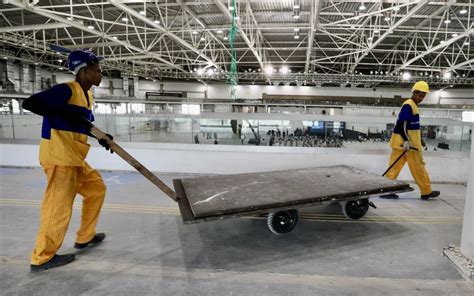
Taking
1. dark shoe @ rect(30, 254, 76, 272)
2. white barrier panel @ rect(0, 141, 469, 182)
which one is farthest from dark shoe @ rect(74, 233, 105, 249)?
white barrier panel @ rect(0, 141, 469, 182)

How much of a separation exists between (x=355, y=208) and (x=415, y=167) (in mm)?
1593

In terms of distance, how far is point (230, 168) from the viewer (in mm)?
6266

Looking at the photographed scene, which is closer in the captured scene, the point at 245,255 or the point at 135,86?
the point at 245,255

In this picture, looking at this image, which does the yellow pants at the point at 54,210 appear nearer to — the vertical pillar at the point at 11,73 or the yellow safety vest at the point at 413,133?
the yellow safety vest at the point at 413,133

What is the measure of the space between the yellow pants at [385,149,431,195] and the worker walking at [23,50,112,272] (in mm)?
4442

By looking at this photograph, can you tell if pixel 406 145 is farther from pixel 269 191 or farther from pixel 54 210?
pixel 54 210

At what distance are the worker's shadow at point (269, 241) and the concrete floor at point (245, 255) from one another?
0.01 meters

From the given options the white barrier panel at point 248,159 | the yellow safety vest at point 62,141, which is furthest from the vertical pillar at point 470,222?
the yellow safety vest at point 62,141

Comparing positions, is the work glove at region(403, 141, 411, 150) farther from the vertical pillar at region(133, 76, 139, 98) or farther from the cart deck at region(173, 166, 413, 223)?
the vertical pillar at region(133, 76, 139, 98)

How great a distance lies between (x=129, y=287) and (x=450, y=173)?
6306 millimetres

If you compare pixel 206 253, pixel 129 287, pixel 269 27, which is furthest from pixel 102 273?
pixel 269 27

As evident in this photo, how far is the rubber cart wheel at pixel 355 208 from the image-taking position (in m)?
3.87

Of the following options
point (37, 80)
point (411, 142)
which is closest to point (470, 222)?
point (411, 142)

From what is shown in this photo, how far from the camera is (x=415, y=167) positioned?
4645mm
